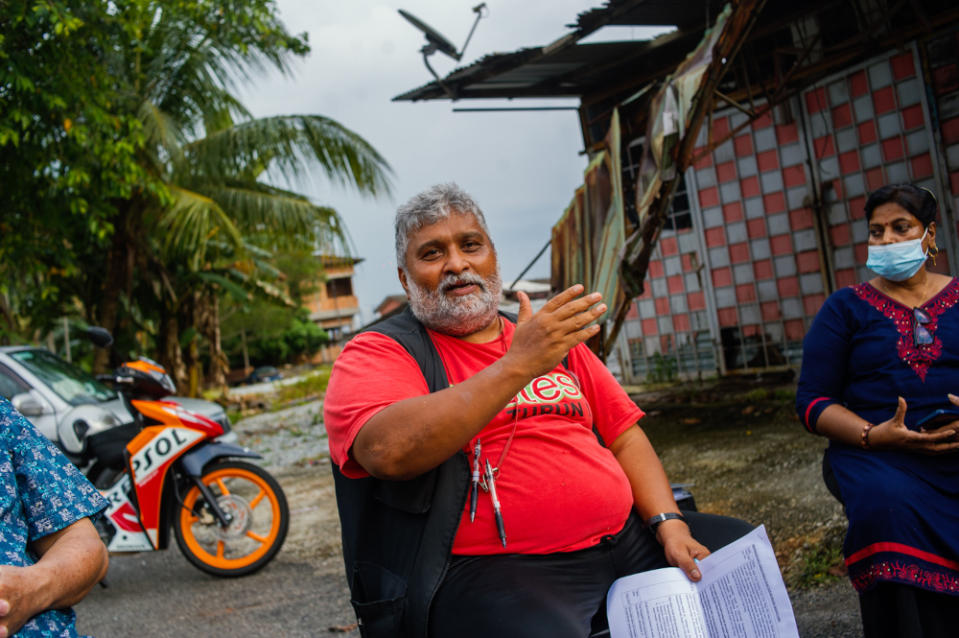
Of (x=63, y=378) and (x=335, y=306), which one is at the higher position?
(x=335, y=306)

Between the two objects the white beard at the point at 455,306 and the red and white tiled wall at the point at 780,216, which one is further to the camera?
the red and white tiled wall at the point at 780,216

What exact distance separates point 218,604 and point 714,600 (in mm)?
2999

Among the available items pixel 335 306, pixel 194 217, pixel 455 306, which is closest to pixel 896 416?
pixel 455 306

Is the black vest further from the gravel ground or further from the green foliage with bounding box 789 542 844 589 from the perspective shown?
the green foliage with bounding box 789 542 844 589

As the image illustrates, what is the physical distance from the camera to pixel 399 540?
1843 mm

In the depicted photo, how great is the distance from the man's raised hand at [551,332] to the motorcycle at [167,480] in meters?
2.98

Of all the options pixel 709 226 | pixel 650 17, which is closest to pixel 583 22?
pixel 650 17

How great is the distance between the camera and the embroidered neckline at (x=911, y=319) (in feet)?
8.04

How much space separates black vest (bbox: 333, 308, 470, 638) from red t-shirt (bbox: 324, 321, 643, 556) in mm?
64

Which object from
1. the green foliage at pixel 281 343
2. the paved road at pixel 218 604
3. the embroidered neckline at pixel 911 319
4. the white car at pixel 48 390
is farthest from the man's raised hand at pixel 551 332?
the green foliage at pixel 281 343

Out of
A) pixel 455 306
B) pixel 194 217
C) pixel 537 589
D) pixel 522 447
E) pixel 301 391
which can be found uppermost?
pixel 194 217

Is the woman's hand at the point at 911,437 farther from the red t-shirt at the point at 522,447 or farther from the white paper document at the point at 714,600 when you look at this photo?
the red t-shirt at the point at 522,447

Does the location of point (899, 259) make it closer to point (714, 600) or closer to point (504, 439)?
point (714, 600)

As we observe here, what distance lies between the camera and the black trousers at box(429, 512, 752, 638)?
1.67m
